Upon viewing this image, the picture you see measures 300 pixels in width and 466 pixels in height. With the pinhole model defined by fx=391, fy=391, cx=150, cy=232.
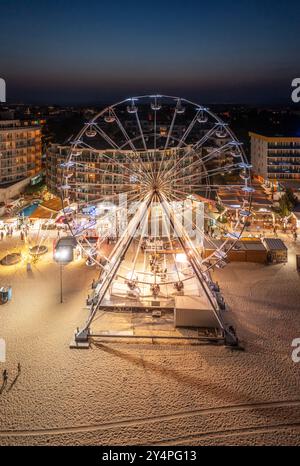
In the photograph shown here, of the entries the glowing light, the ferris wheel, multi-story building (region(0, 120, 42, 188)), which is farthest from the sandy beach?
multi-story building (region(0, 120, 42, 188))

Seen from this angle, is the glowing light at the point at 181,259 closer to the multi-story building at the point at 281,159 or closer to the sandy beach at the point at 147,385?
the sandy beach at the point at 147,385

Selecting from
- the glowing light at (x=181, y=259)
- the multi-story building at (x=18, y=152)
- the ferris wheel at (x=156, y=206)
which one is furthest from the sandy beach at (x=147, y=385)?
the multi-story building at (x=18, y=152)

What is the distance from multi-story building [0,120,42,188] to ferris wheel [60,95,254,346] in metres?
8.76

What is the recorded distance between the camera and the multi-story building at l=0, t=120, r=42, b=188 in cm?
4203

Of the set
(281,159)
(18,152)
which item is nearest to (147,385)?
(18,152)

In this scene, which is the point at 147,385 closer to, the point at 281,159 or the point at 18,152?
the point at 18,152

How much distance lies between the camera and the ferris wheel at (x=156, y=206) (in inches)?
634

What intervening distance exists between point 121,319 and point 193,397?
5761mm

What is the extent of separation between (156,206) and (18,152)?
21.9 metres

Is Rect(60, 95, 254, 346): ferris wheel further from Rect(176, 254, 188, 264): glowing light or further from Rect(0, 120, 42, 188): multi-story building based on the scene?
Rect(0, 120, 42, 188): multi-story building

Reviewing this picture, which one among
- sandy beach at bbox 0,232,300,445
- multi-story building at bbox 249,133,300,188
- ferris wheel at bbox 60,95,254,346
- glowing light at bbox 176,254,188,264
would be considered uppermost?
multi-story building at bbox 249,133,300,188

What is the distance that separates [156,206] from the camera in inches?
1180
